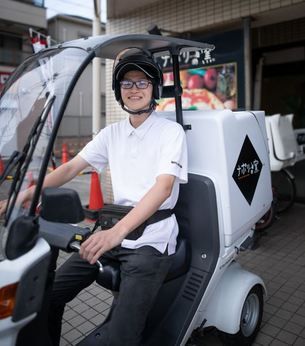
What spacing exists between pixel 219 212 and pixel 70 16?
19.8 m

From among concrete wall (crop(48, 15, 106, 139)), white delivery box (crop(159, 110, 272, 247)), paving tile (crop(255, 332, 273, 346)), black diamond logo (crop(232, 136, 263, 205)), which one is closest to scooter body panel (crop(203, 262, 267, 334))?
white delivery box (crop(159, 110, 272, 247))

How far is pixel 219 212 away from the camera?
224cm

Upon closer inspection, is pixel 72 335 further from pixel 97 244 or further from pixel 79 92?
pixel 79 92

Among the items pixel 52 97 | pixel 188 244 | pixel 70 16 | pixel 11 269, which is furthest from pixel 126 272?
pixel 70 16

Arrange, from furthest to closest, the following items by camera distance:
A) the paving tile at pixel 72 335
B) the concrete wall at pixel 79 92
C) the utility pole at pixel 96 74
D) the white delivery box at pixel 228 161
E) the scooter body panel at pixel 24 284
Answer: the concrete wall at pixel 79 92
the utility pole at pixel 96 74
the paving tile at pixel 72 335
the white delivery box at pixel 228 161
the scooter body panel at pixel 24 284

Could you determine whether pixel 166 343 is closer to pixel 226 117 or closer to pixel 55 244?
pixel 55 244

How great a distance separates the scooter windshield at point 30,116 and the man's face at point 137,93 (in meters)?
0.42

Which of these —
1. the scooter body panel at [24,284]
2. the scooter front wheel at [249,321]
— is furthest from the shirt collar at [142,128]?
the scooter front wheel at [249,321]

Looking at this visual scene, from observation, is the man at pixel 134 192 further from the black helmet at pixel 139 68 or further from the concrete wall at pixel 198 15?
the concrete wall at pixel 198 15

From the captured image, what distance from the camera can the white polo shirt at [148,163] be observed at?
76.9 inches

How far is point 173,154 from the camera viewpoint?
192cm

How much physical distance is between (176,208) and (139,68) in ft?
3.14

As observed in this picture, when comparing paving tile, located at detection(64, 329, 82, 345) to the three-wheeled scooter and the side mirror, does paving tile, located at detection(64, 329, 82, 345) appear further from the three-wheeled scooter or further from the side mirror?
the side mirror

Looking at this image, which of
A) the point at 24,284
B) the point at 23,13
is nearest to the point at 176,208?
the point at 24,284
